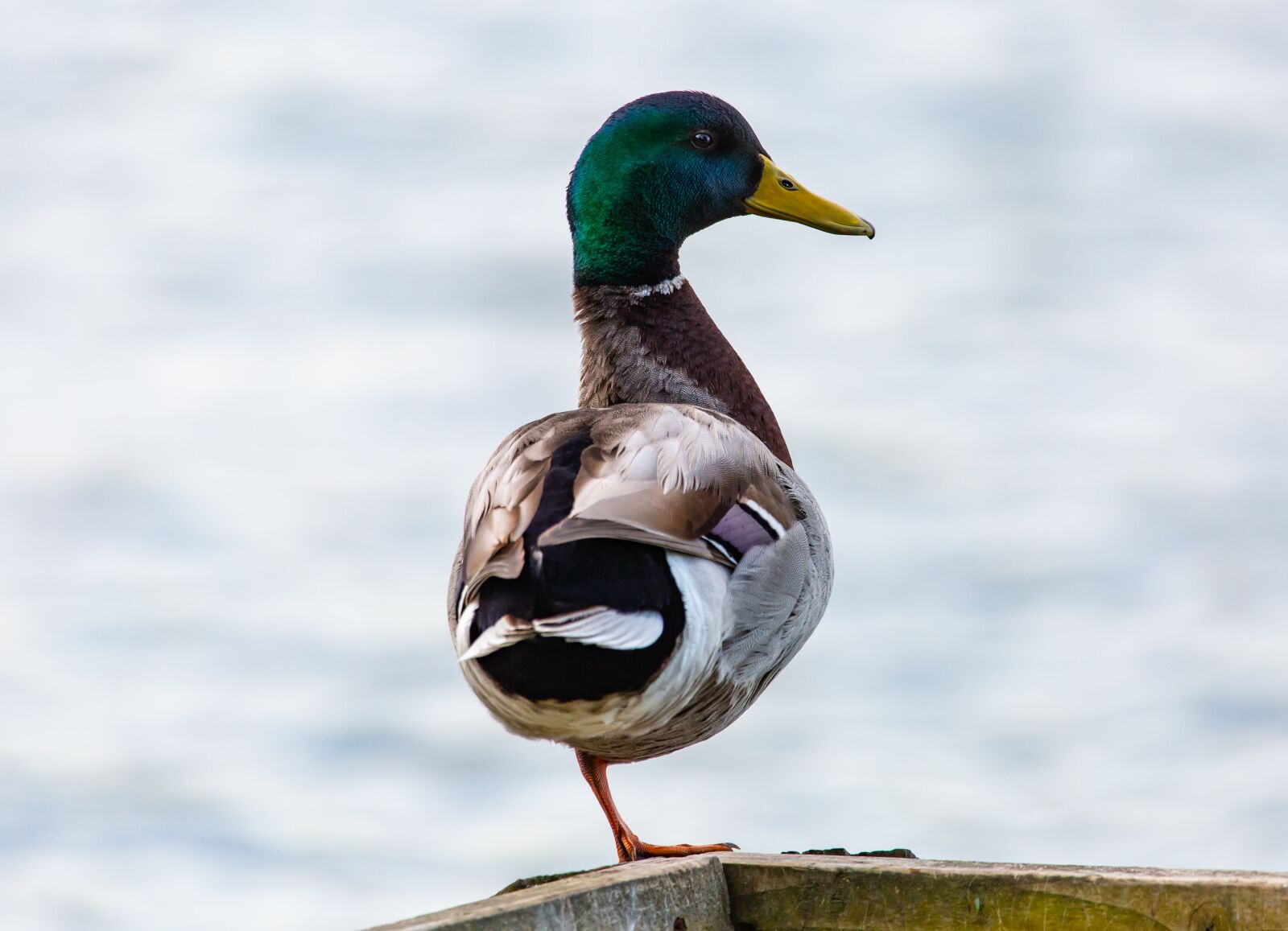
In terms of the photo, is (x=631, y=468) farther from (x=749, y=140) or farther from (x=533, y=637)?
(x=749, y=140)

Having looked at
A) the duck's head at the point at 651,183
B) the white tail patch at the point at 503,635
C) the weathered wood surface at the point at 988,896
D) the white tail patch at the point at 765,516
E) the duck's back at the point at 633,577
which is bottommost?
the weathered wood surface at the point at 988,896

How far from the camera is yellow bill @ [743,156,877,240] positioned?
5.66 metres

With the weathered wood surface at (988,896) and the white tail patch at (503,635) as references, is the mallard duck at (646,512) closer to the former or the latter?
the white tail patch at (503,635)

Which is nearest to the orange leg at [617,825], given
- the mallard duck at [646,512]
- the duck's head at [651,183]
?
the mallard duck at [646,512]

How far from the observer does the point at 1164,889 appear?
2.83m

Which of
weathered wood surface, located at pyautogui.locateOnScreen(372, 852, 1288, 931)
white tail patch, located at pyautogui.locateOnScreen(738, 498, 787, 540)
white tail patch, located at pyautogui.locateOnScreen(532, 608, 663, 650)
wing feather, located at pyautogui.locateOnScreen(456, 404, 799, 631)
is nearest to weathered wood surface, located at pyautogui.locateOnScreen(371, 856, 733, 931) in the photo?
weathered wood surface, located at pyautogui.locateOnScreen(372, 852, 1288, 931)

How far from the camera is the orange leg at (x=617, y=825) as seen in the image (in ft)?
13.8

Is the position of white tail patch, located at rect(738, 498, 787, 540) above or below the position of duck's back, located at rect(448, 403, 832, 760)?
above

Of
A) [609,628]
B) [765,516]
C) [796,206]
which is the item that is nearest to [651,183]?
[796,206]

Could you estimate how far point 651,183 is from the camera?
5.41 m

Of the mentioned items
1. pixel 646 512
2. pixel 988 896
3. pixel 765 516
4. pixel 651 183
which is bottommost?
pixel 988 896

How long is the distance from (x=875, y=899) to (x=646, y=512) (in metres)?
0.95

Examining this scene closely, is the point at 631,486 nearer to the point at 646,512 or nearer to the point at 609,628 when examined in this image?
the point at 646,512

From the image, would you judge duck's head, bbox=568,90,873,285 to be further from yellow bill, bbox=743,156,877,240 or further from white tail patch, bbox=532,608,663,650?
white tail patch, bbox=532,608,663,650
